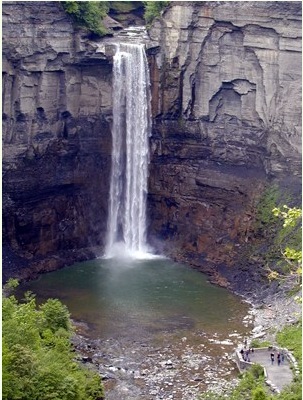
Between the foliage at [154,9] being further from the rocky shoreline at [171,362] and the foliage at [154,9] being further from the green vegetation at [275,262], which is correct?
the rocky shoreline at [171,362]

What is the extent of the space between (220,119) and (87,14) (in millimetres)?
11476

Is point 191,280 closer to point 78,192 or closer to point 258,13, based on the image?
point 78,192

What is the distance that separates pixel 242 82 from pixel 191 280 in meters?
13.7

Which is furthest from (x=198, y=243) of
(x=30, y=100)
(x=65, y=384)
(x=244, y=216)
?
(x=65, y=384)

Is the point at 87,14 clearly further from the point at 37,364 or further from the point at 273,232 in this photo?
the point at 37,364

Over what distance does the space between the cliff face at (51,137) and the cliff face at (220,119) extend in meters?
4.30

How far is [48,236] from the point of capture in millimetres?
61094

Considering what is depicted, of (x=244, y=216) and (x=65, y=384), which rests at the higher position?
(x=244, y=216)

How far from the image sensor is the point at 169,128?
63562 millimetres

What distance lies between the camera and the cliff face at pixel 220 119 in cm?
5816

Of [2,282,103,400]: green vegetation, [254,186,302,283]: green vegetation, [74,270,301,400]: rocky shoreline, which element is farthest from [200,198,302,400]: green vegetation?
[2,282,103,400]: green vegetation

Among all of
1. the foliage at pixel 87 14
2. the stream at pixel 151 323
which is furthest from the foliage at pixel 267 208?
the foliage at pixel 87 14

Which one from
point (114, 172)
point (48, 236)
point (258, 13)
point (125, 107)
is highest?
point (258, 13)

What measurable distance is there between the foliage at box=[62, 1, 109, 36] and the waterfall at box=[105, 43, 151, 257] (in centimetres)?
202
